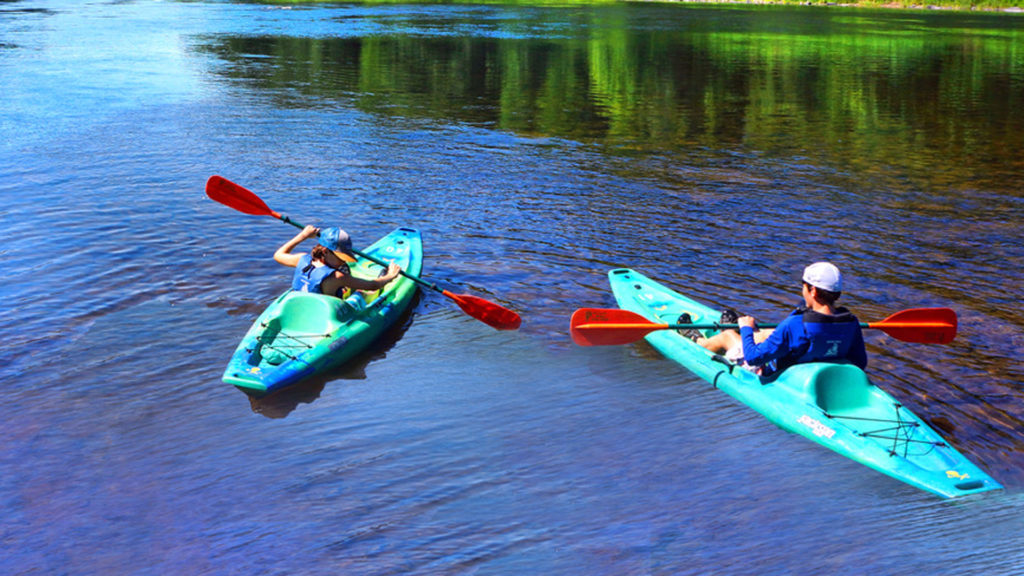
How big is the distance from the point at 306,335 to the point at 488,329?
2126mm

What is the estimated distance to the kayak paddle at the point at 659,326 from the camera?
8.13 meters

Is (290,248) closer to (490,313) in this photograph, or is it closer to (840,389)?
(490,313)

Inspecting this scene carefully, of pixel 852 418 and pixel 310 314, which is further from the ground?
pixel 310 314

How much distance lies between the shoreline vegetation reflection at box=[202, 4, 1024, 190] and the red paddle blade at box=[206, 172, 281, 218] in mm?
10554

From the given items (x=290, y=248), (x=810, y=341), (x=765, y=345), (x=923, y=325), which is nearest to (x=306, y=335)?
(x=290, y=248)

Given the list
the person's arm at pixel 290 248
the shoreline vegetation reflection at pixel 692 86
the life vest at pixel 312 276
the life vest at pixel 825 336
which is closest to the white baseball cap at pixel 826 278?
the life vest at pixel 825 336

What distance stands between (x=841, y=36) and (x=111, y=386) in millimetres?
47810

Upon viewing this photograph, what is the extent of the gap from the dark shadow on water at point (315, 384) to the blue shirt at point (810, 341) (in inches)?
150

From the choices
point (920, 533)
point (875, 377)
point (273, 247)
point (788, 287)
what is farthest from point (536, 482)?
point (273, 247)

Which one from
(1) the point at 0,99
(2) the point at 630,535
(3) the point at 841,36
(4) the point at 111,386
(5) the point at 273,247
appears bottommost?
(2) the point at 630,535

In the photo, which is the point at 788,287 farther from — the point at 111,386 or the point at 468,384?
the point at 111,386

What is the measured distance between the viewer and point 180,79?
27.2 metres

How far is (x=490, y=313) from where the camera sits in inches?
364

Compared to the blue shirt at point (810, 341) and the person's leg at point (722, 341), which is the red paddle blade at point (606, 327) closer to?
the person's leg at point (722, 341)
